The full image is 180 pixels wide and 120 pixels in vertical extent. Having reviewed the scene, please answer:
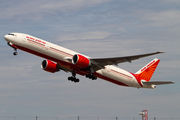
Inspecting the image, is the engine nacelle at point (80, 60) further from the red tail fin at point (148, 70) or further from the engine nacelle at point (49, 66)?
the red tail fin at point (148, 70)

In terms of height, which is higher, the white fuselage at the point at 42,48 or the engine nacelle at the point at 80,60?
the white fuselage at the point at 42,48

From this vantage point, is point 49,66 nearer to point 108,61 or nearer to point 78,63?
point 78,63

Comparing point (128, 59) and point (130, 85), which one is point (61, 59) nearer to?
point (128, 59)

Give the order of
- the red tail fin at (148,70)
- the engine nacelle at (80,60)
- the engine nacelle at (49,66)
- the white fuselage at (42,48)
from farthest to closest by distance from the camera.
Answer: the red tail fin at (148,70) < the engine nacelle at (49,66) < the engine nacelle at (80,60) < the white fuselage at (42,48)

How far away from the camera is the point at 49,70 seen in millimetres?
53469

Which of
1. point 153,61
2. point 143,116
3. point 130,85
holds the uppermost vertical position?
point 153,61

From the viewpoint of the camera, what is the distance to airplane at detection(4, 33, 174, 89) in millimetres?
44062

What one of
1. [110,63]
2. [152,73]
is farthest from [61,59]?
[152,73]

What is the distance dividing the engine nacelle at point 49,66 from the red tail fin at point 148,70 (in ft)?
56.4

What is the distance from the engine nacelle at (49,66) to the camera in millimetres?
52969

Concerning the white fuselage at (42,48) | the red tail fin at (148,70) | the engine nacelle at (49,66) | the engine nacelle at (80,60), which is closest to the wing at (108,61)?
the engine nacelle at (80,60)

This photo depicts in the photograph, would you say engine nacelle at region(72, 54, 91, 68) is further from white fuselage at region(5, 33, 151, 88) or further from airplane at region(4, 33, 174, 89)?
white fuselage at region(5, 33, 151, 88)

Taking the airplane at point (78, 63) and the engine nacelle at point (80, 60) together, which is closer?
the airplane at point (78, 63)

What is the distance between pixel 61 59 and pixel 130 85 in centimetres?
1701
